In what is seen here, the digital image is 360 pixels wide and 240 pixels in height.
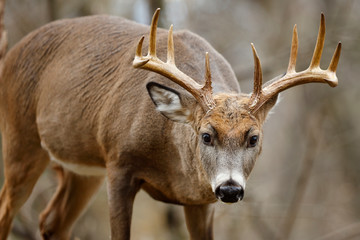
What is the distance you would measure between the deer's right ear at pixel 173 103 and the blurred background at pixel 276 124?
4.64 m

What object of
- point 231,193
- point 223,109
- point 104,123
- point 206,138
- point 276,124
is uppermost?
point 223,109

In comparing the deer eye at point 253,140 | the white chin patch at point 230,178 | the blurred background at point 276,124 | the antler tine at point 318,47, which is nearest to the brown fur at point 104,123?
the deer eye at point 253,140

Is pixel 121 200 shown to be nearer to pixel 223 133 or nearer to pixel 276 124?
pixel 223 133

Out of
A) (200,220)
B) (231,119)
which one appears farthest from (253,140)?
(200,220)

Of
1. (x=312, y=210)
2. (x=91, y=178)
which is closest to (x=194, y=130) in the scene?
(x=91, y=178)

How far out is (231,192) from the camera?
5.74 meters

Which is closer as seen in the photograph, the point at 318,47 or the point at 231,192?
the point at 231,192

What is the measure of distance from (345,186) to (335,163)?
3.23ft

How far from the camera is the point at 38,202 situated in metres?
13.3

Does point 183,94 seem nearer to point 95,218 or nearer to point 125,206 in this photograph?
point 125,206

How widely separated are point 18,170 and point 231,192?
3.32 meters

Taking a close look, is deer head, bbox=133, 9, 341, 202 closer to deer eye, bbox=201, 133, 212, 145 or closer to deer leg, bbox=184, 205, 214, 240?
deer eye, bbox=201, 133, 212, 145

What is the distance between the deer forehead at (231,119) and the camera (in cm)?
608

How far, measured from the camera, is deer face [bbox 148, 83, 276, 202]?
5907 mm
